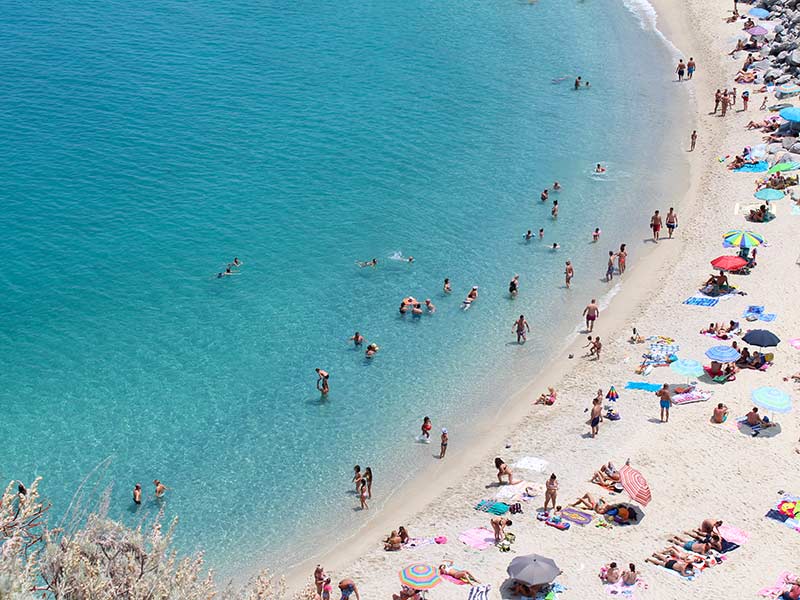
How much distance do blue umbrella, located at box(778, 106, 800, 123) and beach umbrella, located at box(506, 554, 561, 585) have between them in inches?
1365

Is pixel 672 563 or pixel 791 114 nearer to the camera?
pixel 672 563

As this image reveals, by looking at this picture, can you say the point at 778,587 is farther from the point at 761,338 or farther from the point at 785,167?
the point at 785,167

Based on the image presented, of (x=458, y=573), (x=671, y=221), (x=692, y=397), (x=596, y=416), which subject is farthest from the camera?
(x=671, y=221)

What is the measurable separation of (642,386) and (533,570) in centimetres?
1216

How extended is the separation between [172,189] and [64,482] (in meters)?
23.0

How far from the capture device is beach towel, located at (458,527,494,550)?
1157 inches

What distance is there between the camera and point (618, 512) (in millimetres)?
29547

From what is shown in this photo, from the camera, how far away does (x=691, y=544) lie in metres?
27.8

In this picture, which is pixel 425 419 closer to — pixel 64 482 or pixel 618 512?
pixel 618 512

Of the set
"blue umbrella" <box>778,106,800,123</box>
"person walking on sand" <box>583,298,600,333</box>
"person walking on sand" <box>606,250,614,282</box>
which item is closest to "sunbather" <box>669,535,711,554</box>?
"person walking on sand" <box>583,298,600,333</box>

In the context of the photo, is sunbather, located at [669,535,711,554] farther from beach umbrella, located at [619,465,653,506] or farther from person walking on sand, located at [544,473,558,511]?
person walking on sand, located at [544,473,558,511]

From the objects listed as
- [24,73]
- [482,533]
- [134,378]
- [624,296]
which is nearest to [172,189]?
[134,378]

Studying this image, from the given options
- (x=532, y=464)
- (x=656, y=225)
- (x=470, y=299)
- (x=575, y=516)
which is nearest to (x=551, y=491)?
(x=575, y=516)

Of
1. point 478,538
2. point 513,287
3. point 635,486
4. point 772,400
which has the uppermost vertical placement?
point 513,287
